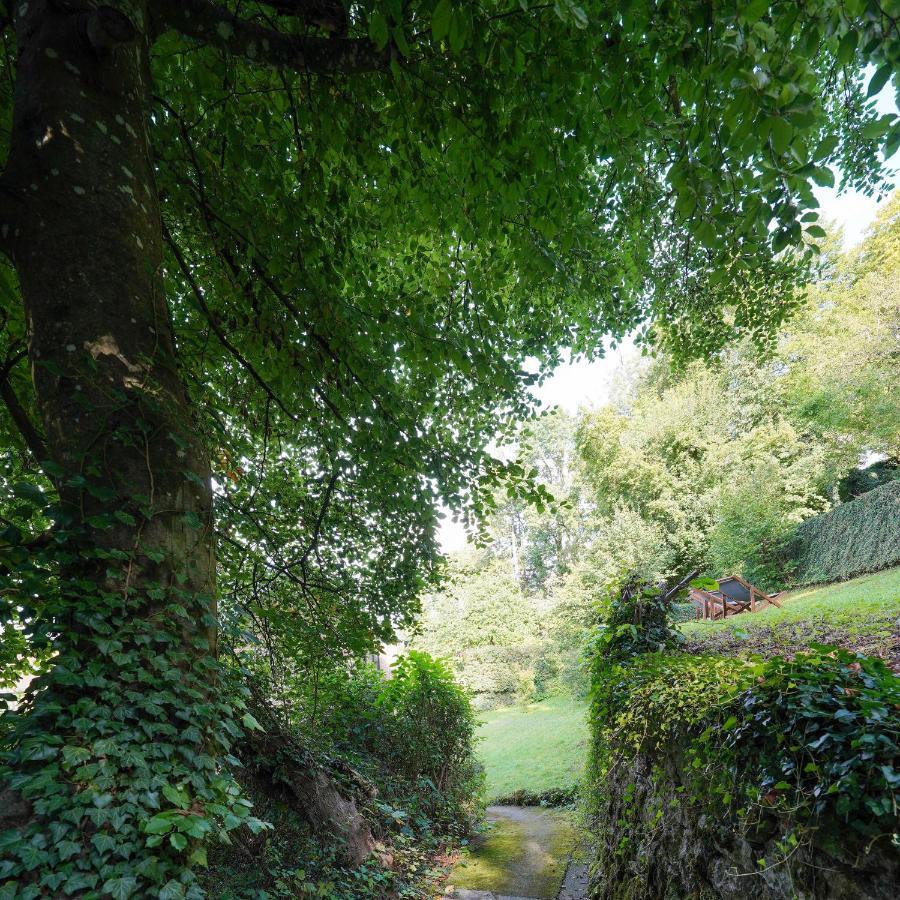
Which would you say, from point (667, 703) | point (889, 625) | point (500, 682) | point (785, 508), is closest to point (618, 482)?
point (785, 508)

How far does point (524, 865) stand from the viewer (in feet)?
16.8

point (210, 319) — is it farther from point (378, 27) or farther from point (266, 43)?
point (378, 27)

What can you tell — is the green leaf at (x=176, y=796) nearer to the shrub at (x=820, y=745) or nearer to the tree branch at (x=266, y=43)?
the shrub at (x=820, y=745)

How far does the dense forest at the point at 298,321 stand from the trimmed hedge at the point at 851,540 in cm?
996

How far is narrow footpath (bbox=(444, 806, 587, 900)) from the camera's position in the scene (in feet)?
14.7

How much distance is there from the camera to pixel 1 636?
2.22m

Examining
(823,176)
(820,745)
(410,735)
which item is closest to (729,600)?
(410,735)

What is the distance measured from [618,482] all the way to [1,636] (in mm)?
20105

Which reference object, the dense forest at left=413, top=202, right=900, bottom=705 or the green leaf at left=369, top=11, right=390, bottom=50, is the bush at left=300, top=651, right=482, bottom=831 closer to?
the green leaf at left=369, top=11, right=390, bottom=50

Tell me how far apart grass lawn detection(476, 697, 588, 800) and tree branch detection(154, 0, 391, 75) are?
240 inches

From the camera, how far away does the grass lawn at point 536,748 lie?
8586 millimetres

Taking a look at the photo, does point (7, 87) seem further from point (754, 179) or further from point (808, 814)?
point (808, 814)

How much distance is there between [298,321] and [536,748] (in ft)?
36.6

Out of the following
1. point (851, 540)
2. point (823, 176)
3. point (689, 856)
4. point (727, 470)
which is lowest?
point (689, 856)
